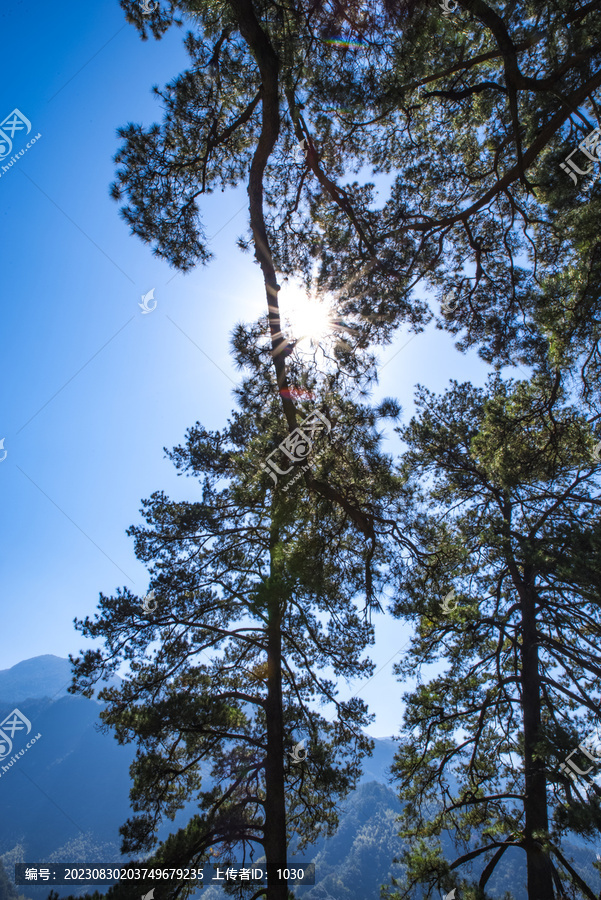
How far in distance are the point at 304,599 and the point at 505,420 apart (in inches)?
156

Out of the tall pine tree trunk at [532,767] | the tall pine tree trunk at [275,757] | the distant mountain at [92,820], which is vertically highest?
the tall pine tree trunk at [532,767]

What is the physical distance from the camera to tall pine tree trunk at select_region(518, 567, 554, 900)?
18.9 ft

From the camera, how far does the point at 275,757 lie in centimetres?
661

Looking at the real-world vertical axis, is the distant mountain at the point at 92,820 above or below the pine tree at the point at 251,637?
below

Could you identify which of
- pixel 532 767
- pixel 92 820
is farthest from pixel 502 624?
pixel 92 820

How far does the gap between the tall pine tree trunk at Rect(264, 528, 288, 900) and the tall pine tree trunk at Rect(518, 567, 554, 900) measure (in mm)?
3436

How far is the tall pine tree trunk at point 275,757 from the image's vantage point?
5695mm

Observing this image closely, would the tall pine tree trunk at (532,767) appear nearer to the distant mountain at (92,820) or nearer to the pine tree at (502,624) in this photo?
the pine tree at (502,624)

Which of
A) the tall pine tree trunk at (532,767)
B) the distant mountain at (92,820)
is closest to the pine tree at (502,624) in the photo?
the tall pine tree trunk at (532,767)

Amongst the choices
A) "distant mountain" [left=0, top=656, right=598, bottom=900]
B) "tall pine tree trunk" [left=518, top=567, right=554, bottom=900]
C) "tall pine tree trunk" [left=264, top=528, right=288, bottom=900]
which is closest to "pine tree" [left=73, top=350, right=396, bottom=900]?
"tall pine tree trunk" [left=264, top=528, right=288, bottom=900]

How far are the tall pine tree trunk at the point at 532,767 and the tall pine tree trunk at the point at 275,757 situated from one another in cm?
344

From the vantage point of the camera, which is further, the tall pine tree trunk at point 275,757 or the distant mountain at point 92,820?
the distant mountain at point 92,820

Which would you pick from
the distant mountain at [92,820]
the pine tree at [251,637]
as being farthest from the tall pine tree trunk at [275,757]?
the distant mountain at [92,820]

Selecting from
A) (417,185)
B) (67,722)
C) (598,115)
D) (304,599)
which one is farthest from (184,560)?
(67,722)
